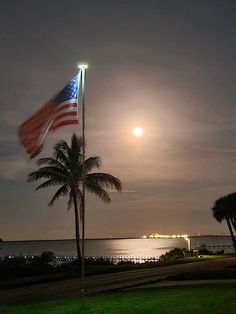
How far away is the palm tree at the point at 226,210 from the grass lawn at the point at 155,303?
165 ft

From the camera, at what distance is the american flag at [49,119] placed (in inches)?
667

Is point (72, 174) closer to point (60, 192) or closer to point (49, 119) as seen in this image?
point (60, 192)

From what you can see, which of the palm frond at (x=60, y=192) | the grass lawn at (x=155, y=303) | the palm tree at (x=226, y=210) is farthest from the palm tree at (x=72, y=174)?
the palm tree at (x=226, y=210)

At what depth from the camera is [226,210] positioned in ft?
230

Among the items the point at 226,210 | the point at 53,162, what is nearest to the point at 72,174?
the point at 53,162

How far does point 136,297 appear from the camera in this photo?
18.4 meters

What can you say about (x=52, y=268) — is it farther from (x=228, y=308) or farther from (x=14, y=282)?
(x=228, y=308)

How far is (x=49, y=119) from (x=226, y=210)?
55.8 meters

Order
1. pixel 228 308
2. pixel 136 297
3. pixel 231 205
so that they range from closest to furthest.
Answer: pixel 228 308 → pixel 136 297 → pixel 231 205

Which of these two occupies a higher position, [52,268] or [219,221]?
[219,221]

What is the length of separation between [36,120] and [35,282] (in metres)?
13.6

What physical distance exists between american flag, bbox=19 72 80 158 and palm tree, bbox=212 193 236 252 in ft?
180

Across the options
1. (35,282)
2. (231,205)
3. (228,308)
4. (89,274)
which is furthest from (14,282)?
(231,205)

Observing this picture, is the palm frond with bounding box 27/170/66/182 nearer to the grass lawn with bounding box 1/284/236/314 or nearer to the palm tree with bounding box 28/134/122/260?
the palm tree with bounding box 28/134/122/260
